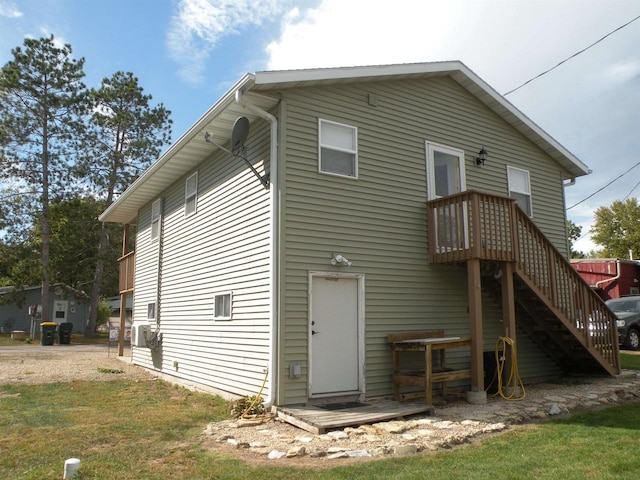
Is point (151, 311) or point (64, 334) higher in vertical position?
point (151, 311)

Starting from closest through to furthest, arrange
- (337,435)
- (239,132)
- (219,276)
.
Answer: (337,435), (239,132), (219,276)

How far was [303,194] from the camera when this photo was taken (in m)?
7.97

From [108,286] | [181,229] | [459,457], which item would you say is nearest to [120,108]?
[108,286]

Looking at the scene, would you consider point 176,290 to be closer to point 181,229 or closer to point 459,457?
point 181,229

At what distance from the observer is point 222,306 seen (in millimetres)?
9398

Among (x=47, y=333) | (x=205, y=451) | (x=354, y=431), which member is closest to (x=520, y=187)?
(x=354, y=431)

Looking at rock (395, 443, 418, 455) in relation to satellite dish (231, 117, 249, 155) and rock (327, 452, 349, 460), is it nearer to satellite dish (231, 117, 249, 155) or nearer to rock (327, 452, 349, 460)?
rock (327, 452, 349, 460)

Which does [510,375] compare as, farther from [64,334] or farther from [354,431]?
[64,334]

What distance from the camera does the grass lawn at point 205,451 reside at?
4715mm

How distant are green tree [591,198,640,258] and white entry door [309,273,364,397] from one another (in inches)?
1595

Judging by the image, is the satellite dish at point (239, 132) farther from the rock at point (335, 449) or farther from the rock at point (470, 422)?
the rock at point (470, 422)

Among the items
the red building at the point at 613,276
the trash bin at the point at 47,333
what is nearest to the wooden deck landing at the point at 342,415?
the red building at the point at 613,276

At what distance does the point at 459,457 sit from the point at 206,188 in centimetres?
722

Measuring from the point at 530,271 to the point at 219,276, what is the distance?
5.49m
